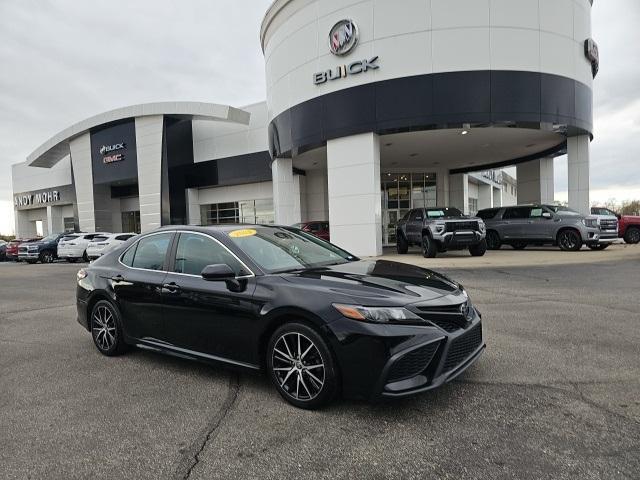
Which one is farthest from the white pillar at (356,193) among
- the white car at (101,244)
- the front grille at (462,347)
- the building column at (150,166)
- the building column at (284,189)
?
the building column at (150,166)

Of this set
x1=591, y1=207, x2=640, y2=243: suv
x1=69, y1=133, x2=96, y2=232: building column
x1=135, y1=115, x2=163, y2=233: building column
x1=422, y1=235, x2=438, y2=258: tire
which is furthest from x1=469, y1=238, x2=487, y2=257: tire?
x1=69, y1=133, x2=96, y2=232: building column

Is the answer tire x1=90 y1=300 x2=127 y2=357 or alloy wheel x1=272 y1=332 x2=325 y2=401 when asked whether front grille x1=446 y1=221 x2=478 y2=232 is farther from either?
alloy wheel x1=272 y1=332 x2=325 y2=401

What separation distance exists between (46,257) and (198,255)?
23.1m

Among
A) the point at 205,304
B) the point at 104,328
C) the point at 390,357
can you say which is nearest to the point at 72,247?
the point at 104,328

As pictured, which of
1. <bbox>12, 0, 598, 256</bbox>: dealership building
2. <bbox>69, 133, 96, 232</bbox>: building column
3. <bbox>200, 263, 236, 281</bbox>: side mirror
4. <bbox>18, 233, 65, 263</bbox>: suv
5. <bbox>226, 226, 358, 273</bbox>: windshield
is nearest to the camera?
<bbox>200, 263, 236, 281</bbox>: side mirror

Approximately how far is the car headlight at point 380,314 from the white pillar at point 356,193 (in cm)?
1346

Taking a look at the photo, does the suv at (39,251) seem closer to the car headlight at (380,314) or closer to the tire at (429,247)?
the tire at (429,247)

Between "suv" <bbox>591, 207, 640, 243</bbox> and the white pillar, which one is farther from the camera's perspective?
"suv" <bbox>591, 207, 640, 243</bbox>

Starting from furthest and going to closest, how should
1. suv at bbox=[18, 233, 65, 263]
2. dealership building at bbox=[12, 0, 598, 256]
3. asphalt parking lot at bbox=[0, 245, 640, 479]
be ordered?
suv at bbox=[18, 233, 65, 263] → dealership building at bbox=[12, 0, 598, 256] → asphalt parking lot at bbox=[0, 245, 640, 479]

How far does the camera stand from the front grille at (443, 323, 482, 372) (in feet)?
10.4

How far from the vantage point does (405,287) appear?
11.3ft

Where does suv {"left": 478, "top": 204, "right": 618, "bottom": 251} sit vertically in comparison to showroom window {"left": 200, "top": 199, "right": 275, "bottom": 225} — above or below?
below

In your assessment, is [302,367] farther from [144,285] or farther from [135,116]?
[135,116]

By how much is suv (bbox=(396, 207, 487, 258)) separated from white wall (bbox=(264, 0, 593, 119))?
5.05 meters
